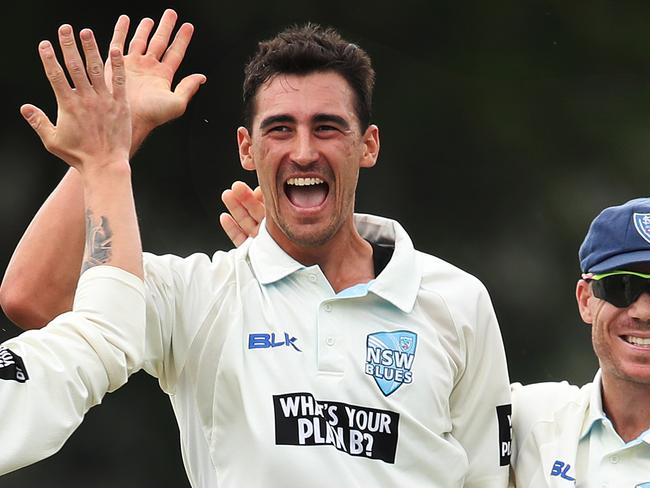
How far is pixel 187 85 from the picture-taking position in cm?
365

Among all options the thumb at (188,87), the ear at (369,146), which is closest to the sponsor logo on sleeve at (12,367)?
the thumb at (188,87)

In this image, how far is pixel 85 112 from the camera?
313 cm

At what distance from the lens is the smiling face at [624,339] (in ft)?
11.9

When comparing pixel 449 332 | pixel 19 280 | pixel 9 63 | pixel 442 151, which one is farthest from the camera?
pixel 442 151

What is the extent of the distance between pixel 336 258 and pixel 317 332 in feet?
1.06

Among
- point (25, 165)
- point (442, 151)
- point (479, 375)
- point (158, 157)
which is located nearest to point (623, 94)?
point (442, 151)

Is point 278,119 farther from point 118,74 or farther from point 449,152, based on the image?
point 449,152

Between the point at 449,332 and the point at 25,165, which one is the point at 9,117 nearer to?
the point at 25,165

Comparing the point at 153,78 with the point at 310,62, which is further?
the point at 310,62

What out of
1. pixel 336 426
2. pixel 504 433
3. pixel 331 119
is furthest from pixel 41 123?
pixel 504 433

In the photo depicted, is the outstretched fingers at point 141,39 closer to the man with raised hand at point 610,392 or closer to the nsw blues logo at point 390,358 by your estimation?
the nsw blues logo at point 390,358

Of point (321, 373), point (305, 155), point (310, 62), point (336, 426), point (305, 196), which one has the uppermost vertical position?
point (310, 62)

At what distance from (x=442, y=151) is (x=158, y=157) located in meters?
1.51

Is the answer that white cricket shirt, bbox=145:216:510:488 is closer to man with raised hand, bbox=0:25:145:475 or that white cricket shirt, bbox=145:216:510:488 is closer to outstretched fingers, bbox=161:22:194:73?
man with raised hand, bbox=0:25:145:475
